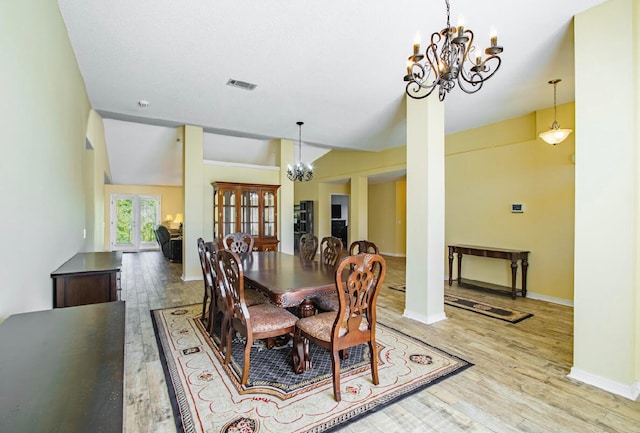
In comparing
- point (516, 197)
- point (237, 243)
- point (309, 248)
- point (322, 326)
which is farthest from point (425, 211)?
point (237, 243)

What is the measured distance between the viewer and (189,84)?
3.72 meters

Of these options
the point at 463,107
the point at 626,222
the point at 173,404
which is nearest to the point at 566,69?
the point at 463,107

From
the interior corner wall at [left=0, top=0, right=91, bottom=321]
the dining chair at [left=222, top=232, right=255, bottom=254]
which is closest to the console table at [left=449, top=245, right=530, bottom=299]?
the dining chair at [left=222, top=232, right=255, bottom=254]

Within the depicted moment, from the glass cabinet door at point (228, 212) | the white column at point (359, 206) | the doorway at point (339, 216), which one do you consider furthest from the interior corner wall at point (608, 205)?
the doorway at point (339, 216)

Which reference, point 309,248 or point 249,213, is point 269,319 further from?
point 249,213

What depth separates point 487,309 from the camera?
4.07 meters

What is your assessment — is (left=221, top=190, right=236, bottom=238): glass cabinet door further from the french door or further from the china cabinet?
the french door

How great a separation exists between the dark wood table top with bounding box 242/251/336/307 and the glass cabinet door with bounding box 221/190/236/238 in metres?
2.26

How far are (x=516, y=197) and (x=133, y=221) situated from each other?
37.0 ft

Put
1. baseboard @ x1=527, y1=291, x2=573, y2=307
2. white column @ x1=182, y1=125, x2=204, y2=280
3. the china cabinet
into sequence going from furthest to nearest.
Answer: the china cabinet
white column @ x1=182, y1=125, x2=204, y2=280
baseboard @ x1=527, y1=291, x2=573, y2=307

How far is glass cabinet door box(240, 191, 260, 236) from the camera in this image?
6.00 metres

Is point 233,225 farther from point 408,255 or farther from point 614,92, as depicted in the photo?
point 614,92

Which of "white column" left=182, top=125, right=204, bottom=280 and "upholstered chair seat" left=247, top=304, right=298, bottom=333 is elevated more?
"white column" left=182, top=125, right=204, bottom=280

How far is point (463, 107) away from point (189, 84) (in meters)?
3.67
